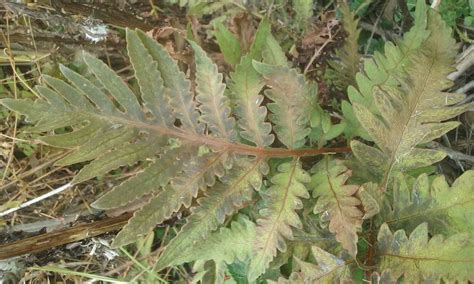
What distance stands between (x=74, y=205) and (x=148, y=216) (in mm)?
752

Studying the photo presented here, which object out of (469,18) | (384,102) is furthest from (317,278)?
(469,18)

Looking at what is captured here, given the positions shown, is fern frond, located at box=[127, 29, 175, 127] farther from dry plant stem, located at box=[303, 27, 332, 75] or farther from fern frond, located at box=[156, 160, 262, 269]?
dry plant stem, located at box=[303, 27, 332, 75]

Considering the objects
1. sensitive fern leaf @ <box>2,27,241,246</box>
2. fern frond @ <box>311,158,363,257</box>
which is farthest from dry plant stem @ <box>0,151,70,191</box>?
fern frond @ <box>311,158,363,257</box>

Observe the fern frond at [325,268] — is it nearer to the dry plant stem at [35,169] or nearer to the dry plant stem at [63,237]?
the dry plant stem at [63,237]

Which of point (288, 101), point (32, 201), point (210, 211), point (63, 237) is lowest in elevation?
point (32, 201)

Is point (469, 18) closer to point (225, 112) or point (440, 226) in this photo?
point (440, 226)

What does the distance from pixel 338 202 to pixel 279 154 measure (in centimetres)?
15

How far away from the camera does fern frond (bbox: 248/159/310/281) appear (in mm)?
1151

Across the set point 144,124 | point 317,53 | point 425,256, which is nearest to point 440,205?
point 425,256

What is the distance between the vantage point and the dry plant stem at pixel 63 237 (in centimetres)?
140

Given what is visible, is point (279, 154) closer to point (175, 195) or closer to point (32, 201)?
point (175, 195)

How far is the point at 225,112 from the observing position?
1.18 metres

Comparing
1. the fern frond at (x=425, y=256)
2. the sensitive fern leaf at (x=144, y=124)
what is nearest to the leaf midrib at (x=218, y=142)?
the sensitive fern leaf at (x=144, y=124)

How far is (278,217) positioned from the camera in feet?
3.82
